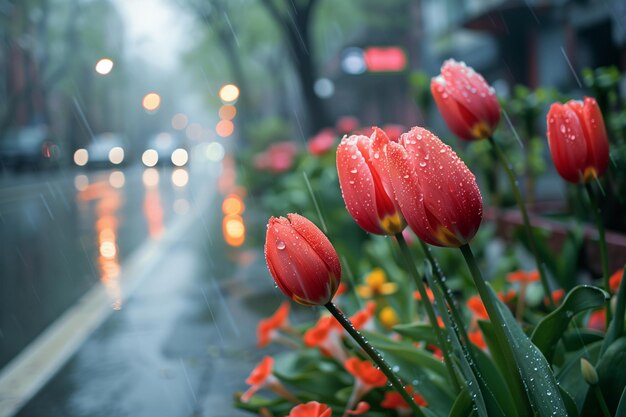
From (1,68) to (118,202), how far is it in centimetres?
2661

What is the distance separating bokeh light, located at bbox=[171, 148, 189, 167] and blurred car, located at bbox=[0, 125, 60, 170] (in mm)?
6526

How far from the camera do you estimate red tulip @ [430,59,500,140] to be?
1.73 metres

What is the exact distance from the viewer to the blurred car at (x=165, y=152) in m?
39.9

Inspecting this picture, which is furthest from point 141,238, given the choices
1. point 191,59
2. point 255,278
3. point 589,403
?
point 191,59

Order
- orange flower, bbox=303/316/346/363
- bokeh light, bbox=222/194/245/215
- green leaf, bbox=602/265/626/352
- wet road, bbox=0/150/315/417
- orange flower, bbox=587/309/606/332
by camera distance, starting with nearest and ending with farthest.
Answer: green leaf, bbox=602/265/626/352 → orange flower, bbox=303/316/346/363 → orange flower, bbox=587/309/606/332 → wet road, bbox=0/150/315/417 → bokeh light, bbox=222/194/245/215

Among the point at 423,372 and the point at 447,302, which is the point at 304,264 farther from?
the point at 423,372

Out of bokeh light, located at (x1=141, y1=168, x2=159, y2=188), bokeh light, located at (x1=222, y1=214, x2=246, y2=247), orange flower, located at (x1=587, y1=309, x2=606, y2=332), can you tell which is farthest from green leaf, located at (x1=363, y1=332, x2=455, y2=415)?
bokeh light, located at (x1=141, y1=168, x2=159, y2=188)

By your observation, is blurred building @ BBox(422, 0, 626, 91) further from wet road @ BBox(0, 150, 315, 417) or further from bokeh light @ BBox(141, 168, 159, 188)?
bokeh light @ BBox(141, 168, 159, 188)

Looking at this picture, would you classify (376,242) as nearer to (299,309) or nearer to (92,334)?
(299,309)

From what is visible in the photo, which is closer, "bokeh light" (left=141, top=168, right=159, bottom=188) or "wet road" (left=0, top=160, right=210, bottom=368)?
"wet road" (left=0, top=160, right=210, bottom=368)

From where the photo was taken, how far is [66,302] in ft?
21.0

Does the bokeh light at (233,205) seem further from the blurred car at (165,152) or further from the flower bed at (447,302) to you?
the blurred car at (165,152)

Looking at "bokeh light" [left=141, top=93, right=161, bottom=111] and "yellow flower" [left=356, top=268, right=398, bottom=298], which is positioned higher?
"bokeh light" [left=141, top=93, right=161, bottom=111]

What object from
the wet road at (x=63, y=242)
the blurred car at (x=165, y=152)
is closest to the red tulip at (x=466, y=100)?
the wet road at (x=63, y=242)
